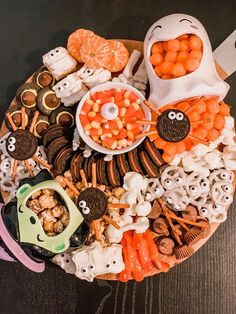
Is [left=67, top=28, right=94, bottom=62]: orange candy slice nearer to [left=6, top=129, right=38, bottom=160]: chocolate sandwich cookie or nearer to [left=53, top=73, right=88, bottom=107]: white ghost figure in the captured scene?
[left=53, top=73, right=88, bottom=107]: white ghost figure

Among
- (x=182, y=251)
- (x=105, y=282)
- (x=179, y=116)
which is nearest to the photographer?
(x=179, y=116)

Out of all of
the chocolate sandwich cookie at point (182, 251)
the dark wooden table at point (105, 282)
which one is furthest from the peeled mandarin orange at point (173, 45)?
the chocolate sandwich cookie at point (182, 251)

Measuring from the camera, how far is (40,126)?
1196 millimetres

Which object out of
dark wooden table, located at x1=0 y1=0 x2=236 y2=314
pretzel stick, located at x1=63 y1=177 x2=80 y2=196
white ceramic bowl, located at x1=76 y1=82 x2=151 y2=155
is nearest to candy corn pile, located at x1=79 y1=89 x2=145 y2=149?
white ceramic bowl, located at x1=76 y1=82 x2=151 y2=155

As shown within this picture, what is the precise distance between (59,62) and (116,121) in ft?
0.68

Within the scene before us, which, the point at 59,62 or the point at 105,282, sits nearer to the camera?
the point at 59,62

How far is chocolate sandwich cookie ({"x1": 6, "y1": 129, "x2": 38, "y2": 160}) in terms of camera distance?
1115 mm

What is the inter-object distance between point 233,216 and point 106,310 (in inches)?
16.5

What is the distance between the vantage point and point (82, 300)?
53.4 inches

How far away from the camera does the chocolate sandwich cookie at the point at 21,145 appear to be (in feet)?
3.66

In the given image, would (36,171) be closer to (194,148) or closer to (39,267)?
(39,267)

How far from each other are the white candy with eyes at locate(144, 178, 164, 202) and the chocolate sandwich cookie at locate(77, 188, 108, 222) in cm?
11

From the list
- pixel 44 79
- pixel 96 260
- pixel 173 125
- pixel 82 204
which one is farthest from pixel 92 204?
pixel 44 79

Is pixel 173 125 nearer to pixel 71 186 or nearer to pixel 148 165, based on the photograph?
pixel 148 165
